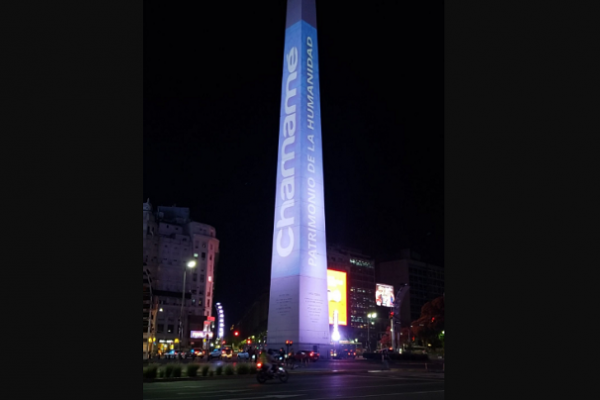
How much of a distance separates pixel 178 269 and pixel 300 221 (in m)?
88.7

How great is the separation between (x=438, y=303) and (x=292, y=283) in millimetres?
34469

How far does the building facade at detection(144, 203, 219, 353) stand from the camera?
118 meters

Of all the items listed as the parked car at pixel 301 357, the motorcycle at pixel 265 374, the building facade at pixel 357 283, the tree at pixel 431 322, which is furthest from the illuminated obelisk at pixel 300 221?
the building facade at pixel 357 283

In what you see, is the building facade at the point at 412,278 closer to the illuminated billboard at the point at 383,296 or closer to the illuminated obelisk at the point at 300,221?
the illuminated billboard at the point at 383,296

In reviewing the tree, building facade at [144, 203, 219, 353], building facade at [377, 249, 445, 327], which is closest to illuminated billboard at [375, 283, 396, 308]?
the tree

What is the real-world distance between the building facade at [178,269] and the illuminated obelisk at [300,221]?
73779 mm

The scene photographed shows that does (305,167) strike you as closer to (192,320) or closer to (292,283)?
(292,283)

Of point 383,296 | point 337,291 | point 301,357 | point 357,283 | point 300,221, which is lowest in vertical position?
point 301,357

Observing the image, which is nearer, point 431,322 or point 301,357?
point 301,357

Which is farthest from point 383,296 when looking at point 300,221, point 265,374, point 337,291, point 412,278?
point 412,278

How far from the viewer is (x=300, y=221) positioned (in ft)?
148

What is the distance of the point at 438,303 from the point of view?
7306 centimetres

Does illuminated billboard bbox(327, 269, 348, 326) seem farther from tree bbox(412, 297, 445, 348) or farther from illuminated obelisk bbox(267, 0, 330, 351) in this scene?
illuminated obelisk bbox(267, 0, 330, 351)

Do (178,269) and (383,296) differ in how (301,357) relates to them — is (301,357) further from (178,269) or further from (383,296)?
(178,269)
